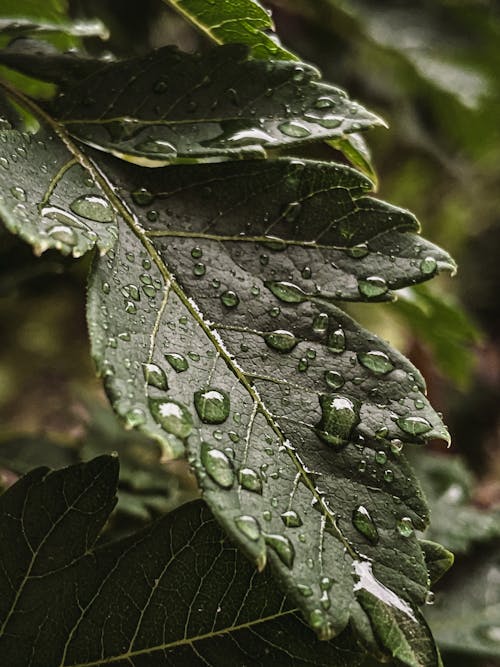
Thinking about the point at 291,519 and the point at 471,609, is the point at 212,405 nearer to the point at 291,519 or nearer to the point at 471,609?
the point at 291,519

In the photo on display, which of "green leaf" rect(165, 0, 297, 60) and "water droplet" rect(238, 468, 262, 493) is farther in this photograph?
"green leaf" rect(165, 0, 297, 60)

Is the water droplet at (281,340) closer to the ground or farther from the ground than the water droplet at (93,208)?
closer to the ground

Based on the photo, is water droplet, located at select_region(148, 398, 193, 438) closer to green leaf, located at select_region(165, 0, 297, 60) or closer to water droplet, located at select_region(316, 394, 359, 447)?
water droplet, located at select_region(316, 394, 359, 447)

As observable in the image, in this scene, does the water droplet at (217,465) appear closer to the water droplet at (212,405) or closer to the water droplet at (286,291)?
the water droplet at (212,405)

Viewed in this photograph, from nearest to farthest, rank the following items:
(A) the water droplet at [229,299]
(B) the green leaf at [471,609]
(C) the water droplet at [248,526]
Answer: (C) the water droplet at [248,526], (A) the water droplet at [229,299], (B) the green leaf at [471,609]

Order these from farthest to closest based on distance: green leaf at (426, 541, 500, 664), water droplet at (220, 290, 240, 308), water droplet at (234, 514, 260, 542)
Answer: green leaf at (426, 541, 500, 664), water droplet at (220, 290, 240, 308), water droplet at (234, 514, 260, 542)

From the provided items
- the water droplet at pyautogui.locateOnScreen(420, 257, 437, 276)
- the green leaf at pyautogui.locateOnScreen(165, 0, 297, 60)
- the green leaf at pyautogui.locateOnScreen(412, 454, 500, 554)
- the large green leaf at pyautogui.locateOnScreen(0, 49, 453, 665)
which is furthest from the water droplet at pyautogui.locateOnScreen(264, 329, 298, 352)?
the green leaf at pyautogui.locateOnScreen(412, 454, 500, 554)

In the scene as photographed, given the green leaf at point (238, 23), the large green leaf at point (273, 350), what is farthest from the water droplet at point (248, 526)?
the green leaf at point (238, 23)

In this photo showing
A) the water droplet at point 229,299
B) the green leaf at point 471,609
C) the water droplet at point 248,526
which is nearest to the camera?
the water droplet at point 248,526
